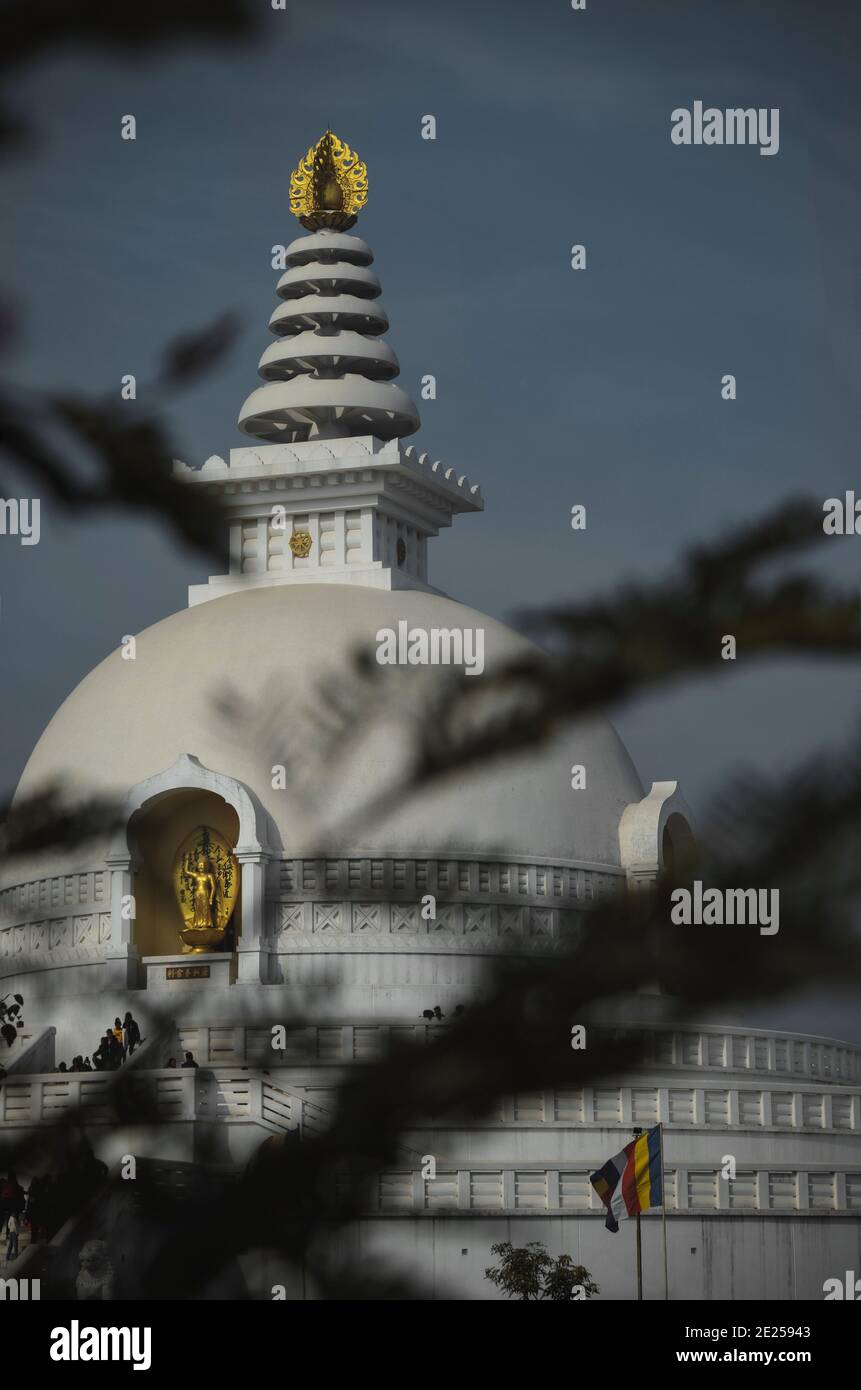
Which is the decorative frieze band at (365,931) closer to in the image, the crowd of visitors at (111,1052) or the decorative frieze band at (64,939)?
the decorative frieze band at (64,939)

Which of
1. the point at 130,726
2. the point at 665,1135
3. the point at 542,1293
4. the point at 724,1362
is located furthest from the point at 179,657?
the point at 724,1362

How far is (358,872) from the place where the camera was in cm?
2169

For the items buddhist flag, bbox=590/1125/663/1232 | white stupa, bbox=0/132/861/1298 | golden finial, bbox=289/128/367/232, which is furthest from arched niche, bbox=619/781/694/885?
golden finial, bbox=289/128/367/232

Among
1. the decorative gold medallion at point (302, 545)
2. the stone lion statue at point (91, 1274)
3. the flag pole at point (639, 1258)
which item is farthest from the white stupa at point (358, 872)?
the stone lion statue at point (91, 1274)

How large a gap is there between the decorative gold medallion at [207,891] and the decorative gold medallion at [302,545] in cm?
587

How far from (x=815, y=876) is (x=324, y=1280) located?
3.79 ft

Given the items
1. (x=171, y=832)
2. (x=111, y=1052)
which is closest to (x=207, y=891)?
(x=171, y=832)

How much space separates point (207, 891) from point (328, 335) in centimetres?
1147

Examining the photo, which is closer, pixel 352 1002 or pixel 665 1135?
pixel 665 1135

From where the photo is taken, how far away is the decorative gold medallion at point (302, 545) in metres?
34.8

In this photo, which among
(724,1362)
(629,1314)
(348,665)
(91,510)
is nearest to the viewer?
(348,665)

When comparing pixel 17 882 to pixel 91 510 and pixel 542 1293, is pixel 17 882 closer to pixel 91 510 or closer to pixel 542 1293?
pixel 542 1293

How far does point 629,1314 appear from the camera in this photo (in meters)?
20.8

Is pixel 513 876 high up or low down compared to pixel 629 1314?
up
